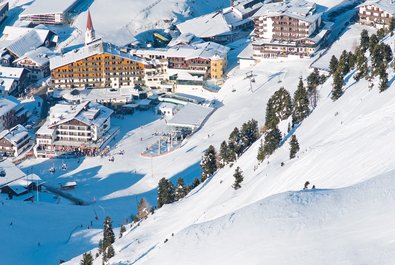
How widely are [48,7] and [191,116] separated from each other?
111ft

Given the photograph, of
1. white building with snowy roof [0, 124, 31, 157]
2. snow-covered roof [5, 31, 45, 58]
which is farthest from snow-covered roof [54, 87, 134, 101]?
snow-covered roof [5, 31, 45, 58]

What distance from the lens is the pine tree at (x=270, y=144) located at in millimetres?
42969

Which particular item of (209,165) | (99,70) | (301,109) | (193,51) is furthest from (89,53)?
(301,109)

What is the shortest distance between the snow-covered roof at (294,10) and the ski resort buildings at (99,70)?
1263cm

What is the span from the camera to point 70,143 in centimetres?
6288

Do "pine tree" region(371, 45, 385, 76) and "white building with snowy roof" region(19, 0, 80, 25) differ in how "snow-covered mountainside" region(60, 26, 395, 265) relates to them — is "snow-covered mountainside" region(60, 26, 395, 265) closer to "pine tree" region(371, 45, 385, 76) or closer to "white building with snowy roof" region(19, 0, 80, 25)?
"pine tree" region(371, 45, 385, 76)

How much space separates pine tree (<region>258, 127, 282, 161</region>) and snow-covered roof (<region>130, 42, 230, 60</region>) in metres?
31.4

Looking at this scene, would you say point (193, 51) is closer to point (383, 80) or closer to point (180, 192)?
point (180, 192)

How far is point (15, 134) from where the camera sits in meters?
63.5

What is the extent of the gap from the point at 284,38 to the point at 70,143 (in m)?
23.6

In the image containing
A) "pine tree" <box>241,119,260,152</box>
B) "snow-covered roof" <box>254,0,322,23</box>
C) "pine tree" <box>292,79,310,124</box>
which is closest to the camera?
"pine tree" <box>292,79,310,124</box>

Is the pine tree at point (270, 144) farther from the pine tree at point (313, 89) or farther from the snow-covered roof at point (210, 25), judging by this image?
the snow-covered roof at point (210, 25)

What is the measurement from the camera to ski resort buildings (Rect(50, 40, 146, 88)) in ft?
245

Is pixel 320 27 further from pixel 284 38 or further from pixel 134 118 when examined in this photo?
pixel 134 118
